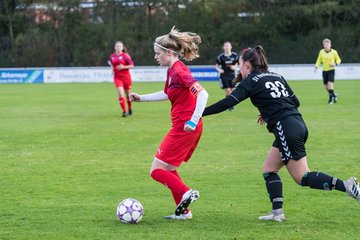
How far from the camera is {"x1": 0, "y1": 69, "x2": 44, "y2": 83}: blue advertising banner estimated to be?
132 feet

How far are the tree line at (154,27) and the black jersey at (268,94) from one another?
1598 inches

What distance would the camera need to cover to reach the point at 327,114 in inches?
710

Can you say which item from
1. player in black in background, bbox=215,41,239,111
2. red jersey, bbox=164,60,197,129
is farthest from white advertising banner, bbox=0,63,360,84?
red jersey, bbox=164,60,197,129

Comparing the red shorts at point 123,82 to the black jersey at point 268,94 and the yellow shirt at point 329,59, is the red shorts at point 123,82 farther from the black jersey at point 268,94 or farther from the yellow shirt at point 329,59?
the black jersey at point 268,94

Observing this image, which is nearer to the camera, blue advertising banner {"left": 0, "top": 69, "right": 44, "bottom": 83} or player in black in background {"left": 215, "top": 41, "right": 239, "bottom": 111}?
player in black in background {"left": 215, "top": 41, "right": 239, "bottom": 111}

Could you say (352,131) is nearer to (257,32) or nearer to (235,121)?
(235,121)

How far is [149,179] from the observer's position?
369 inches

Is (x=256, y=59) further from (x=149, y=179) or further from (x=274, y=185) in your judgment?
(x=149, y=179)

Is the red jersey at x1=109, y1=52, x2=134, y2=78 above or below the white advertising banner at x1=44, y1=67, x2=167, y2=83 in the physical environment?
above

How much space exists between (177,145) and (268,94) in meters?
1.09

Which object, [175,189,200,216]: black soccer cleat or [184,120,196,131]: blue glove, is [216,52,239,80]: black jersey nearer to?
[175,189,200,216]: black soccer cleat

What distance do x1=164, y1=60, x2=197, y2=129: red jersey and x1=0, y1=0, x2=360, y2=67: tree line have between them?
40.5 meters

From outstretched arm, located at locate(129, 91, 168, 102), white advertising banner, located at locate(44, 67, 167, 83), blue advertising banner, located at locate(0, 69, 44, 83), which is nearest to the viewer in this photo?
outstretched arm, located at locate(129, 91, 168, 102)

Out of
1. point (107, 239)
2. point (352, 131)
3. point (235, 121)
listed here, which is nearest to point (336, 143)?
point (352, 131)
